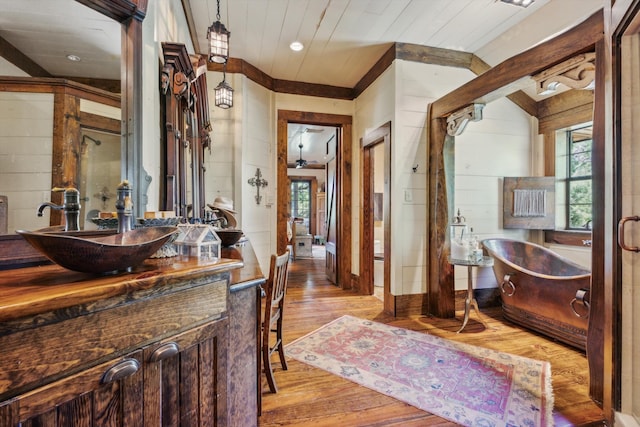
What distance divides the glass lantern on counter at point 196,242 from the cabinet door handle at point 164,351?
36 cm

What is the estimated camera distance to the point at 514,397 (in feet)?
5.85

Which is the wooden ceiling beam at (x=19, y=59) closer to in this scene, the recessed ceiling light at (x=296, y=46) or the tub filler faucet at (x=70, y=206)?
the tub filler faucet at (x=70, y=206)

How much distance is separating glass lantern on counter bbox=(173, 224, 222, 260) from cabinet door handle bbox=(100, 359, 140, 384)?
44 centimetres

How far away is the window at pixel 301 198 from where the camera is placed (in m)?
10.8

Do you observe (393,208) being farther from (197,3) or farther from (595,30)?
(197,3)

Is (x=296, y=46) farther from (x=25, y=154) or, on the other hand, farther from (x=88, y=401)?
(x=88, y=401)

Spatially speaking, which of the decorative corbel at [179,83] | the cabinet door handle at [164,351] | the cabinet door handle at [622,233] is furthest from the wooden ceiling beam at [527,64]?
the cabinet door handle at [164,351]

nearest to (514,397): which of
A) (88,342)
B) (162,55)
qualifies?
(88,342)

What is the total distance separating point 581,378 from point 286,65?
13.4 ft

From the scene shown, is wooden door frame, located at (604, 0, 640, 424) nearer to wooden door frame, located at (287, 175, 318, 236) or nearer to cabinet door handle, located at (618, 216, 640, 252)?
cabinet door handle, located at (618, 216, 640, 252)

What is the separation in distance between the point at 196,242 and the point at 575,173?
4462 mm

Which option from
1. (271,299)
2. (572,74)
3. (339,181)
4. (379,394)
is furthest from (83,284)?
(339,181)

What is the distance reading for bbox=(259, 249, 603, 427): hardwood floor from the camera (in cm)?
162

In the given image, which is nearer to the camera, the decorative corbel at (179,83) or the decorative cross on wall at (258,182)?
the decorative corbel at (179,83)
